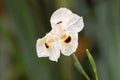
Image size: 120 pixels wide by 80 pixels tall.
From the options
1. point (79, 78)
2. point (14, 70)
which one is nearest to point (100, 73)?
point (79, 78)

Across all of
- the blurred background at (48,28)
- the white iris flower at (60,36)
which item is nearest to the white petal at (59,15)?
the white iris flower at (60,36)

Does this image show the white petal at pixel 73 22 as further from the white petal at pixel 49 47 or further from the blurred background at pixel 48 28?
the blurred background at pixel 48 28

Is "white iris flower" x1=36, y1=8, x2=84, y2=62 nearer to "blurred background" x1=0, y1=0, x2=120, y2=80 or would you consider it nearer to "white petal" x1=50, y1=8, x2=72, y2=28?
"white petal" x1=50, y1=8, x2=72, y2=28

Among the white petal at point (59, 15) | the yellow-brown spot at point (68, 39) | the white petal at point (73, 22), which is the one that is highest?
the white petal at point (59, 15)

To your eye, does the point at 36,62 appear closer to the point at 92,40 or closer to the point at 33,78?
the point at 33,78

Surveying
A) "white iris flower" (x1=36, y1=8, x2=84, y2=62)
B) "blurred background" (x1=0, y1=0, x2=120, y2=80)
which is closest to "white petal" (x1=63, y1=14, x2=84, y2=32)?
"white iris flower" (x1=36, y1=8, x2=84, y2=62)
